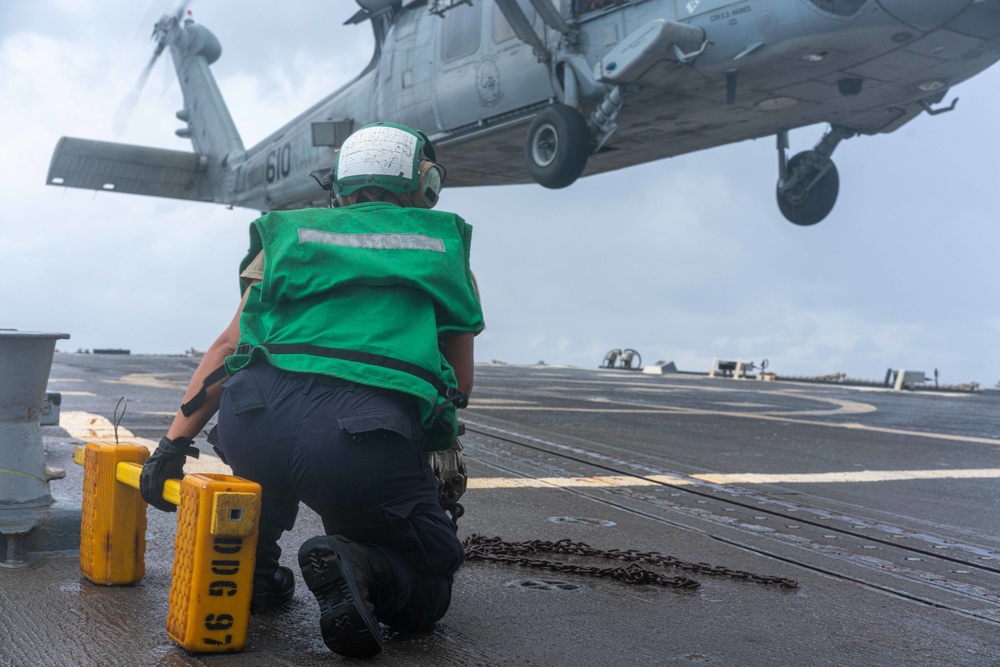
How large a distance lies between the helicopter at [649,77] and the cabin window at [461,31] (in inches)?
0.9

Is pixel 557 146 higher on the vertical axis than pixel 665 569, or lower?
higher

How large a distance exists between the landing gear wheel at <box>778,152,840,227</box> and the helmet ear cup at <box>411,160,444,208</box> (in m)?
12.8

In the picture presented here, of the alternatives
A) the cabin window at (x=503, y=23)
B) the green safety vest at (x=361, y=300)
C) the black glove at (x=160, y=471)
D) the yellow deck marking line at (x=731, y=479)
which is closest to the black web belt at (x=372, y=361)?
the green safety vest at (x=361, y=300)

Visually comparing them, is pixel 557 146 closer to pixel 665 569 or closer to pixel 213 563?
pixel 665 569

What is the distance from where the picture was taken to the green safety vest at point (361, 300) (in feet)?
8.36

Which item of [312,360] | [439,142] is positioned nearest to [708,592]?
[312,360]

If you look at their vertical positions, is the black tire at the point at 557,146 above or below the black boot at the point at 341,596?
above

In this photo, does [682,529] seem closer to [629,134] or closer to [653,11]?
[653,11]

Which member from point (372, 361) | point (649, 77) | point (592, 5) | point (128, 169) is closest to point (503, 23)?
point (592, 5)

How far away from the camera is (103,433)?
6367 millimetres

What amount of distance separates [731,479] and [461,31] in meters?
11.1

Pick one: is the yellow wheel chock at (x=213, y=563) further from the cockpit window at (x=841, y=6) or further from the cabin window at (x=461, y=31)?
the cabin window at (x=461, y=31)

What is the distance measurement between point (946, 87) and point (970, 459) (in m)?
6.30

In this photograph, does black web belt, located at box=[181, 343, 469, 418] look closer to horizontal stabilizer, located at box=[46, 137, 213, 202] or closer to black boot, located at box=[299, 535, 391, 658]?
black boot, located at box=[299, 535, 391, 658]
